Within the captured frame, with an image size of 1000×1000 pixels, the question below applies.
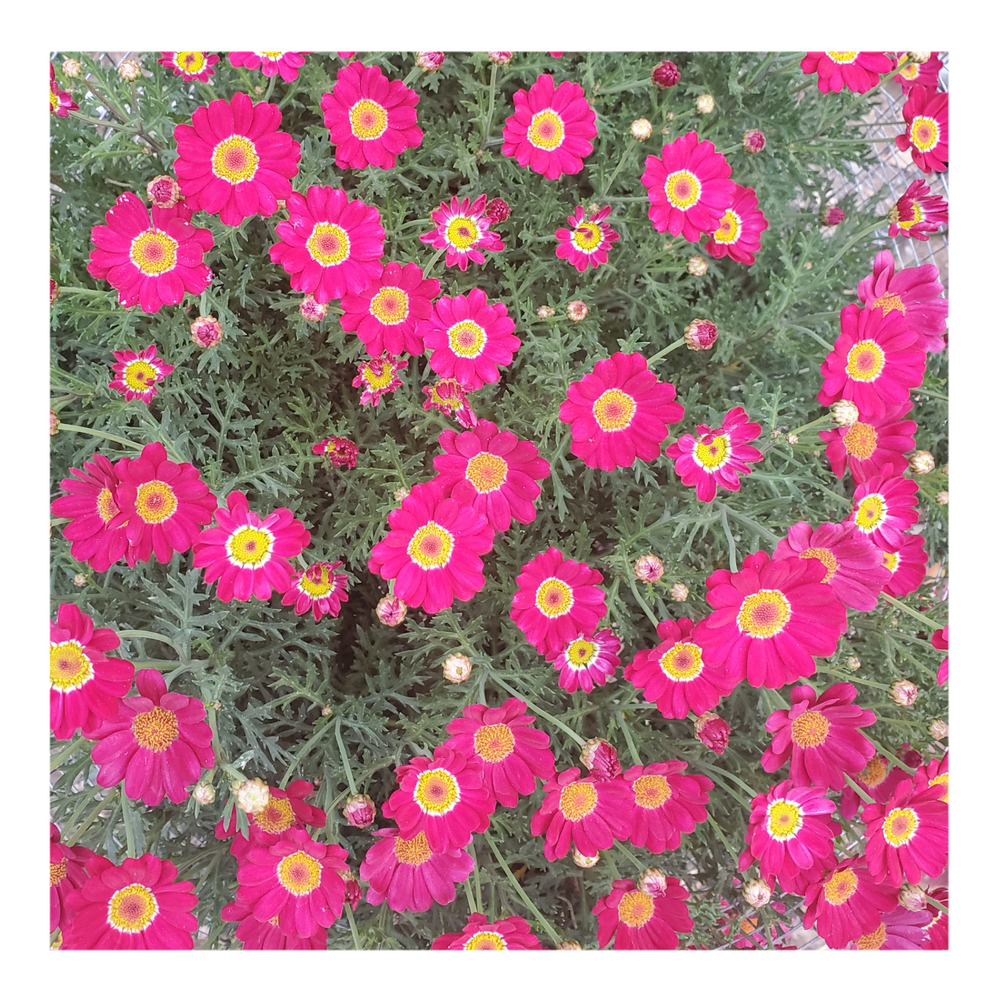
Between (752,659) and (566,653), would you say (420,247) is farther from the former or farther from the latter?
(752,659)

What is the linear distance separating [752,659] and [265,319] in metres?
0.91

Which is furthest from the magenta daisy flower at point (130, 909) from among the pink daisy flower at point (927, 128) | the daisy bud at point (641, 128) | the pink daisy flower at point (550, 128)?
the pink daisy flower at point (927, 128)

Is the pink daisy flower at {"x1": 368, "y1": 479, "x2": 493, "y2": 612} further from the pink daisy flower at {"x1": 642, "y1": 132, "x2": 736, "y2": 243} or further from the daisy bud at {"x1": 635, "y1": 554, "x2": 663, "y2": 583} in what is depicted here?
the pink daisy flower at {"x1": 642, "y1": 132, "x2": 736, "y2": 243}

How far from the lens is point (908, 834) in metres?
1.00

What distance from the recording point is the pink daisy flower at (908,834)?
3.23 feet

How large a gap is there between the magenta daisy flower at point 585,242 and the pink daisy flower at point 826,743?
0.67 meters

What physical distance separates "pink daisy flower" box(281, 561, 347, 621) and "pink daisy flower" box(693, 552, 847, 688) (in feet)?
1.67

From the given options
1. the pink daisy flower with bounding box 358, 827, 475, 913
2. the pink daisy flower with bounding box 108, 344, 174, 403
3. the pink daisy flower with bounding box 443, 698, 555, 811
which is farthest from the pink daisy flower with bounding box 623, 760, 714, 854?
the pink daisy flower with bounding box 108, 344, 174, 403

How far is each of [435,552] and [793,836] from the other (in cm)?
60

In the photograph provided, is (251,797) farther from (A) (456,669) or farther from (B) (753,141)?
(B) (753,141)

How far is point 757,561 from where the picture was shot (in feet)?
2.97

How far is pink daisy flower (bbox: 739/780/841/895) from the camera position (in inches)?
39.0

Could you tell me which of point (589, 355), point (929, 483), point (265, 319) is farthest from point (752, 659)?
point (265, 319)

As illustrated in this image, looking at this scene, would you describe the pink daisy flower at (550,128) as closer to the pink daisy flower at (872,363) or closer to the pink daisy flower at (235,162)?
the pink daisy flower at (235,162)
